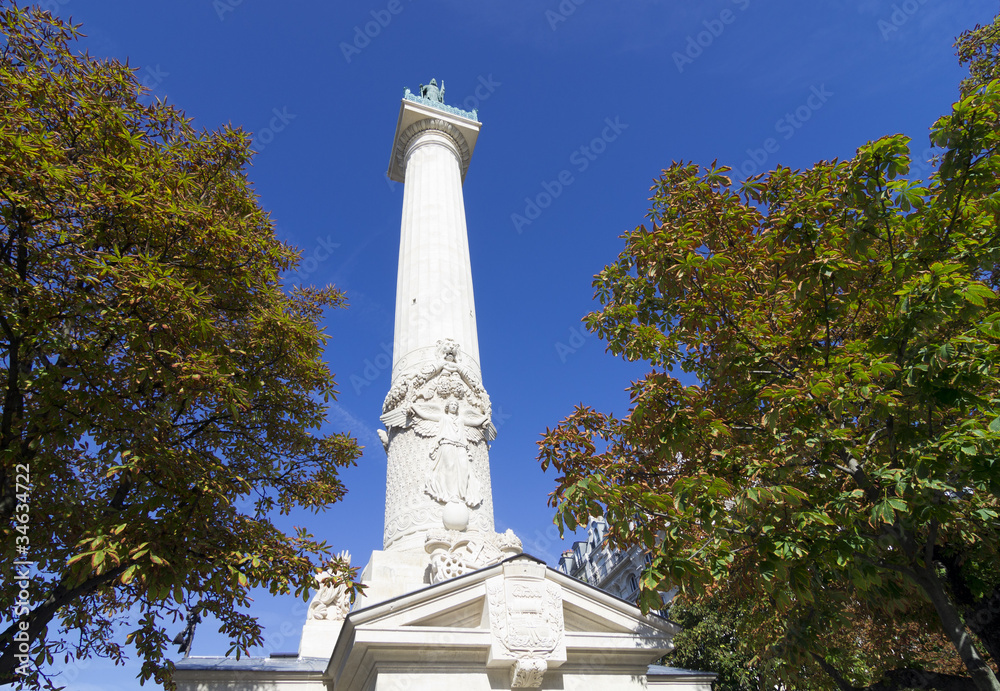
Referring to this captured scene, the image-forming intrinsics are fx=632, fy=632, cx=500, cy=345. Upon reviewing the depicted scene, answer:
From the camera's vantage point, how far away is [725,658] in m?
24.6

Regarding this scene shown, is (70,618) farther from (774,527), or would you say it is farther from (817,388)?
(817,388)

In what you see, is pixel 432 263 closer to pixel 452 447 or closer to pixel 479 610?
pixel 452 447

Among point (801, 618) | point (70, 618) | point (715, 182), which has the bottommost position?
point (801, 618)

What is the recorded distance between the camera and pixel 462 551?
1451 cm

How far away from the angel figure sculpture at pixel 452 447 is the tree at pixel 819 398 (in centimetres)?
628

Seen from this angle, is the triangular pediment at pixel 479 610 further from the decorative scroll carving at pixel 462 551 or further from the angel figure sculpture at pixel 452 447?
the angel figure sculpture at pixel 452 447

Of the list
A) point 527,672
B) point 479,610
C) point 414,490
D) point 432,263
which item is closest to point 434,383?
point 414,490

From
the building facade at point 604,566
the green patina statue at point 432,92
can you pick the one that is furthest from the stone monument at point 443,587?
the building facade at point 604,566

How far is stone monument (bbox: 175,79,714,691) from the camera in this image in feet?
36.4

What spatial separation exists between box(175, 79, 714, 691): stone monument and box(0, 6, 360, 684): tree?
5.78 ft

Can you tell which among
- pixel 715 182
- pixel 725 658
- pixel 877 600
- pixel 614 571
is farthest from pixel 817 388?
pixel 614 571

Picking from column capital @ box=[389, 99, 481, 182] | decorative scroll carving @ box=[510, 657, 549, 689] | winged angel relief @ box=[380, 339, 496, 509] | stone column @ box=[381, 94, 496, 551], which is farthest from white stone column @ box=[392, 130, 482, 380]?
decorative scroll carving @ box=[510, 657, 549, 689]

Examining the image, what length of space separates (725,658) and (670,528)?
740 inches

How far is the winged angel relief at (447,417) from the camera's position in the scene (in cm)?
1696
